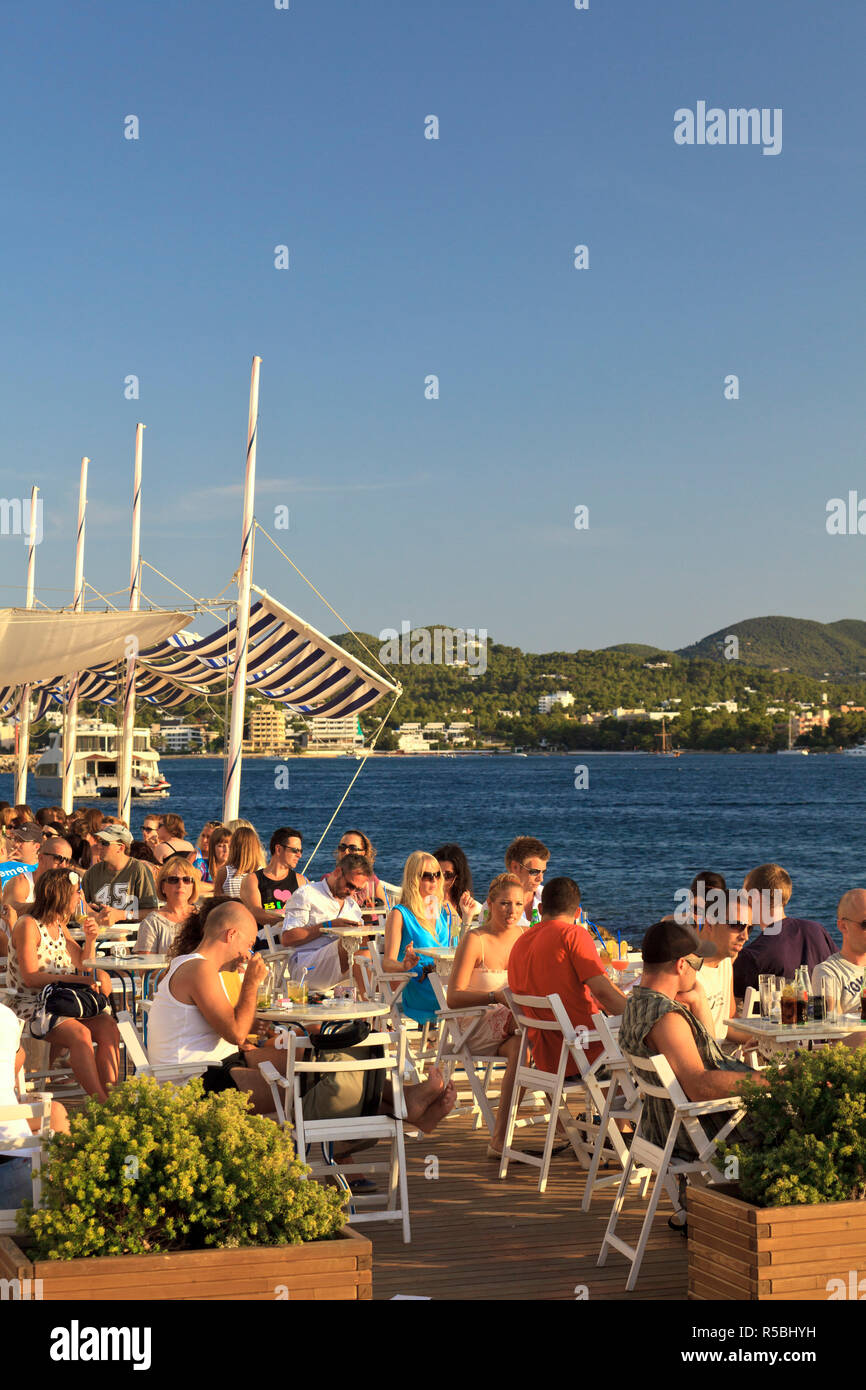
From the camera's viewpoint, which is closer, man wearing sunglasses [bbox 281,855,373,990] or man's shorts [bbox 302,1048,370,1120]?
Answer: man's shorts [bbox 302,1048,370,1120]

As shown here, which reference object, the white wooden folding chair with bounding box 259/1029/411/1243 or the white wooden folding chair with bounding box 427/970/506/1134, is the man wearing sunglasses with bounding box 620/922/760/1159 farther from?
the white wooden folding chair with bounding box 427/970/506/1134

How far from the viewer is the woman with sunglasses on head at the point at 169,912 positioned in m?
7.16

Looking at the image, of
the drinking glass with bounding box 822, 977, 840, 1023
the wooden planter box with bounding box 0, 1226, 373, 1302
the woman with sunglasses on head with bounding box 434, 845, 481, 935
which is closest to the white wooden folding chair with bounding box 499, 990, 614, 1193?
the drinking glass with bounding box 822, 977, 840, 1023

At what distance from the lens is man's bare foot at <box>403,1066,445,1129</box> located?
5.42 meters

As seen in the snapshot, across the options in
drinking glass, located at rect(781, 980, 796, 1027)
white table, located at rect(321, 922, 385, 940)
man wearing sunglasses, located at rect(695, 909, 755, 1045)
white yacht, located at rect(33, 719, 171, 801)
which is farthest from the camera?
white yacht, located at rect(33, 719, 171, 801)

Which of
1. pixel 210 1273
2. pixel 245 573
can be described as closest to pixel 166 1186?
pixel 210 1273

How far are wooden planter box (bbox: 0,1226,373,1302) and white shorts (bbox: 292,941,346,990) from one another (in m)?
4.73

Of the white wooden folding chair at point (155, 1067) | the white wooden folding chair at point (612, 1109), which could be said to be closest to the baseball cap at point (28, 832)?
the white wooden folding chair at point (155, 1067)

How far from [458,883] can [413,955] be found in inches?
32.5

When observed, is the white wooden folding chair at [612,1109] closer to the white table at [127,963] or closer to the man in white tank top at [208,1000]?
the man in white tank top at [208,1000]

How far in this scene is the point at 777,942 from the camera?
610cm

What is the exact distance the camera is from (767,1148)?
11.4 ft

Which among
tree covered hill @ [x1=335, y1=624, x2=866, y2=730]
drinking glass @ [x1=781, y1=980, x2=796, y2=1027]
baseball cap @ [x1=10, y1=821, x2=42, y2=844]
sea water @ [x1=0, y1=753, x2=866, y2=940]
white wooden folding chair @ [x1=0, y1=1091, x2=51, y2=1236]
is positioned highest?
tree covered hill @ [x1=335, y1=624, x2=866, y2=730]

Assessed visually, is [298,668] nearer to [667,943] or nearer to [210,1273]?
[667,943]
